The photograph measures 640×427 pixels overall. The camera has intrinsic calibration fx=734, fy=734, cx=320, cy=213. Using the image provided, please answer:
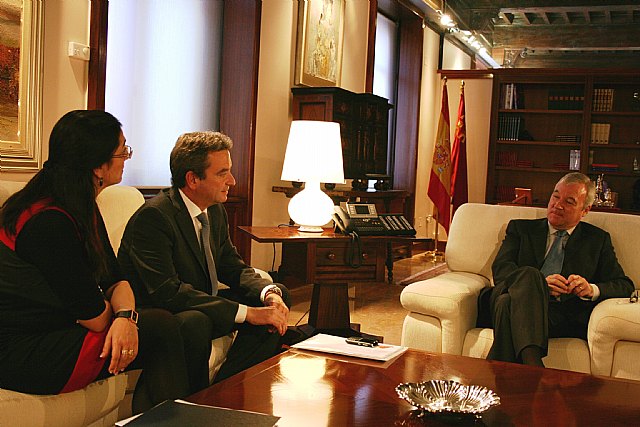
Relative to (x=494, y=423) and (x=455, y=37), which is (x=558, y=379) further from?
(x=455, y=37)

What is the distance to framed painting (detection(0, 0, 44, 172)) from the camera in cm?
333

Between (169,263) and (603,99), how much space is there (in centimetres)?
704

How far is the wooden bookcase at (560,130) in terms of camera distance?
8398 mm

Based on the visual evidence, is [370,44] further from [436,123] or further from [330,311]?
[330,311]

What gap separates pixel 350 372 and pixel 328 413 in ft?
1.24

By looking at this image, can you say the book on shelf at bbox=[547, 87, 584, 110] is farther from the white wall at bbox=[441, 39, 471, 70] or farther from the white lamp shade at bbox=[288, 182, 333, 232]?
the white lamp shade at bbox=[288, 182, 333, 232]

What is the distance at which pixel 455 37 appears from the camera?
35.2ft

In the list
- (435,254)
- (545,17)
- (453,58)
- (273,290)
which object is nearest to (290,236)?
(273,290)

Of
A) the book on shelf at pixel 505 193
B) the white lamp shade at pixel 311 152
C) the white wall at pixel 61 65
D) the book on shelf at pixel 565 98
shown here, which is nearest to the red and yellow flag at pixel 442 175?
the book on shelf at pixel 505 193

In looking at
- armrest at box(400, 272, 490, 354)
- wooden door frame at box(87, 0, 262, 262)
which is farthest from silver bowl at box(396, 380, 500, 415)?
wooden door frame at box(87, 0, 262, 262)

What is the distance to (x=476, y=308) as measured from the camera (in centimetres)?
326

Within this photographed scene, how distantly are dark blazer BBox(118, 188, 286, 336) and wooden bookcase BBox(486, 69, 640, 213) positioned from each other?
21.0 ft

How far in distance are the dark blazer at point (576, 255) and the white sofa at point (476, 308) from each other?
4.2 inches

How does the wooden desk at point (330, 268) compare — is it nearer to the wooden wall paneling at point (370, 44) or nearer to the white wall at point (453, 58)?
the wooden wall paneling at point (370, 44)
